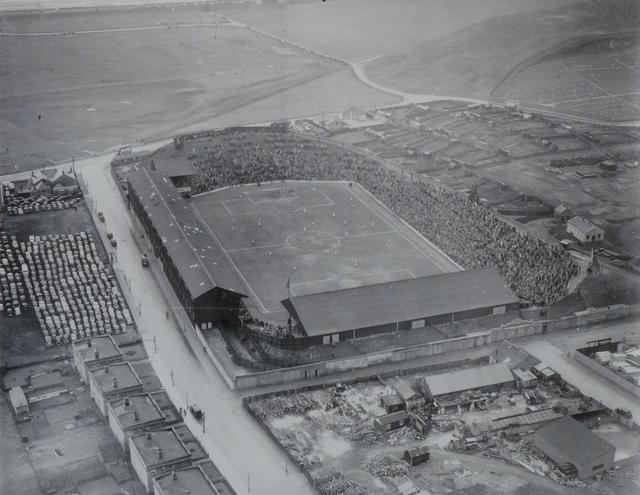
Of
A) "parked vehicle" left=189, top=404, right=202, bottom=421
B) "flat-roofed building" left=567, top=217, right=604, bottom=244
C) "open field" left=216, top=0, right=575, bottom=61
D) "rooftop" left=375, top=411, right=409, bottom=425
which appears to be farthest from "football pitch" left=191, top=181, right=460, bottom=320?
"open field" left=216, top=0, right=575, bottom=61

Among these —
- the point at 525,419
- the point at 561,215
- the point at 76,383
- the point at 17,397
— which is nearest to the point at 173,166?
the point at 561,215

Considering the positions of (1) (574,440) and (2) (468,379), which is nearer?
(1) (574,440)

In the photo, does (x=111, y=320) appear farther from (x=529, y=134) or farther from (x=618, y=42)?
(x=618, y=42)

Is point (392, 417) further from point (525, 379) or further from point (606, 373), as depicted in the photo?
point (606, 373)

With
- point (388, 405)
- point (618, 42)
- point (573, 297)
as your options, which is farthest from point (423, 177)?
point (618, 42)

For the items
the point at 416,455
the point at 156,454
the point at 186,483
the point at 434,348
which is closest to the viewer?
the point at 186,483

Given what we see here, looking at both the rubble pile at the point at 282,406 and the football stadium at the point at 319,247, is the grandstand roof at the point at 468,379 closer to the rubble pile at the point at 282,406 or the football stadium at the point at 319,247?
the football stadium at the point at 319,247

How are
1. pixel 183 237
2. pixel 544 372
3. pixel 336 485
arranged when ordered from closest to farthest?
pixel 336 485
pixel 544 372
pixel 183 237
